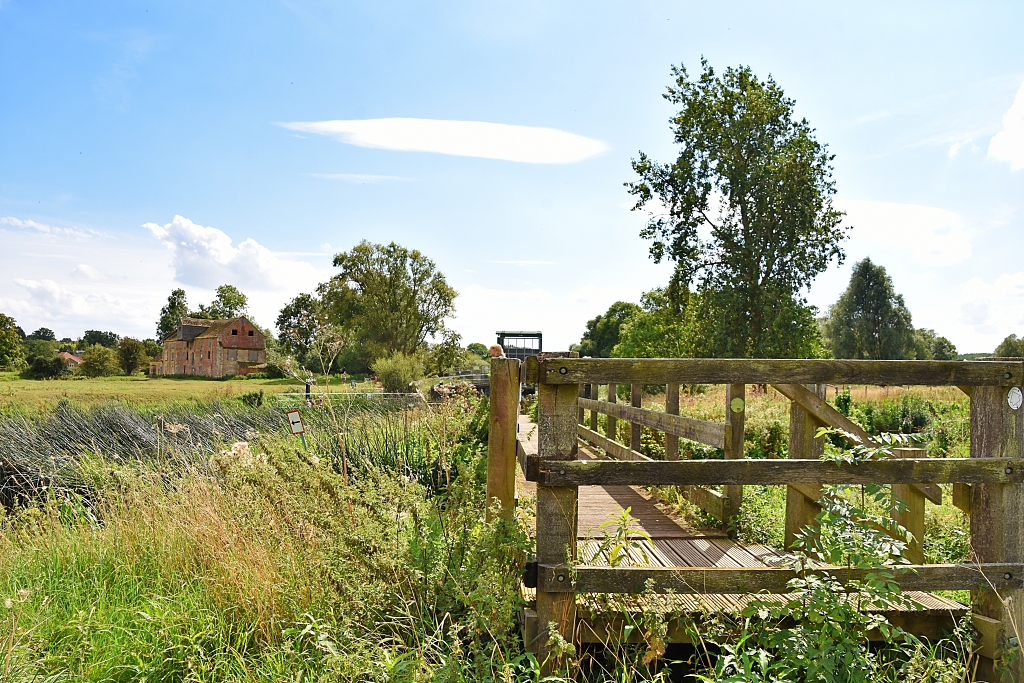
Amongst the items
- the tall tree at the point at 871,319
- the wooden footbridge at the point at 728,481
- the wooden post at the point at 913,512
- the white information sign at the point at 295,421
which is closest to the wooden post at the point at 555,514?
the wooden footbridge at the point at 728,481

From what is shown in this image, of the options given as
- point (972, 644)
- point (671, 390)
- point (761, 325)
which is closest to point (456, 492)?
point (972, 644)

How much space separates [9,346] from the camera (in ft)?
120

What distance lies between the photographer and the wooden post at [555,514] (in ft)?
10.3

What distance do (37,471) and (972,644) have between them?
9.60 meters

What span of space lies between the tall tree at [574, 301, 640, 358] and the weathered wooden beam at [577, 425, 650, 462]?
62550 millimetres

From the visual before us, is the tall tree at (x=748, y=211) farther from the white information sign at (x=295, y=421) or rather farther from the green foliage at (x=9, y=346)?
the green foliage at (x=9, y=346)

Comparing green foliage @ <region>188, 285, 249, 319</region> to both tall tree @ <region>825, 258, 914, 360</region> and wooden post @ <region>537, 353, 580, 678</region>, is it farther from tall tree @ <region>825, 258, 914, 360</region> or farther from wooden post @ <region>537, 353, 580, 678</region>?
wooden post @ <region>537, 353, 580, 678</region>

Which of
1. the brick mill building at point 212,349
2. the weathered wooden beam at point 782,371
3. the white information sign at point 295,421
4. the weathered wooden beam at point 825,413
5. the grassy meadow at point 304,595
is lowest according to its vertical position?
the grassy meadow at point 304,595

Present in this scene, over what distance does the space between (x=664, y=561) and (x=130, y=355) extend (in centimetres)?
→ 6298

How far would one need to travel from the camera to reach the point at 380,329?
153ft

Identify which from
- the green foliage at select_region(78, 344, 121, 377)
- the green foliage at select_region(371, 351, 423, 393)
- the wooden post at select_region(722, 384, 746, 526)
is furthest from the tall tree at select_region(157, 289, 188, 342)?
the wooden post at select_region(722, 384, 746, 526)

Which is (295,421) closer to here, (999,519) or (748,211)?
(999,519)

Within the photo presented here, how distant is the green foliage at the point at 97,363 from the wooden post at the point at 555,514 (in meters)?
49.5

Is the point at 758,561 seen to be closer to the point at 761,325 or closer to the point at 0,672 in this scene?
the point at 0,672
